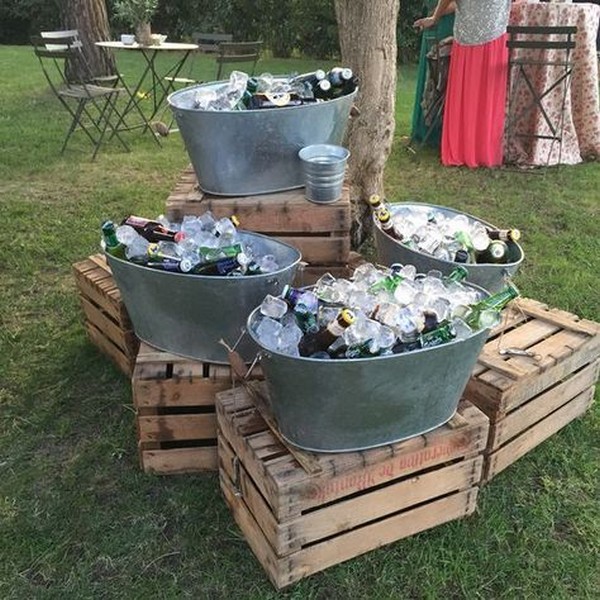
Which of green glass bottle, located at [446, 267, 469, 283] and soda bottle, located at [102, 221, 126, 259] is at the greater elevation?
soda bottle, located at [102, 221, 126, 259]

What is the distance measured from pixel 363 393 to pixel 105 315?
1512 mm

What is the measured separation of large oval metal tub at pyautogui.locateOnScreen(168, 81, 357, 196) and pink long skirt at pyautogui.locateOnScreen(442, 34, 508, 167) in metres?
3.18

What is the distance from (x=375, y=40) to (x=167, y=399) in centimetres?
220

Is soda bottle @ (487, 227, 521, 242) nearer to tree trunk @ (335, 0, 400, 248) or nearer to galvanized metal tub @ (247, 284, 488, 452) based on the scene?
galvanized metal tub @ (247, 284, 488, 452)

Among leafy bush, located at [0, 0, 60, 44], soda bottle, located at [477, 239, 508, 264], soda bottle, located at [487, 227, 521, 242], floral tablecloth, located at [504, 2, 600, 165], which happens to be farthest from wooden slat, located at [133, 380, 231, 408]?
leafy bush, located at [0, 0, 60, 44]

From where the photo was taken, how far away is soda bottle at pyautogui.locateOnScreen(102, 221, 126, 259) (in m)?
2.30

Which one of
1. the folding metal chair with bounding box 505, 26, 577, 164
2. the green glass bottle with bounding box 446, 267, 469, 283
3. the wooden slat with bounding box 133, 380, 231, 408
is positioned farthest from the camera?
the folding metal chair with bounding box 505, 26, 577, 164

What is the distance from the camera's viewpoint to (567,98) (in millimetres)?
5629

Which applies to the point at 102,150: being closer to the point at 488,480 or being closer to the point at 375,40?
the point at 375,40

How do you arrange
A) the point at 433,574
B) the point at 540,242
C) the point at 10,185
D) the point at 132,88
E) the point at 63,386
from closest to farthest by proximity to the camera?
the point at 433,574, the point at 63,386, the point at 540,242, the point at 10,185, the point at 132,88

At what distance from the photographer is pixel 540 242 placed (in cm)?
421

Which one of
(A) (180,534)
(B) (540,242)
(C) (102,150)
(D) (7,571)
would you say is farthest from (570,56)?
(D) (7,571)

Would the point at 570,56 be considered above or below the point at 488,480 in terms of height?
above

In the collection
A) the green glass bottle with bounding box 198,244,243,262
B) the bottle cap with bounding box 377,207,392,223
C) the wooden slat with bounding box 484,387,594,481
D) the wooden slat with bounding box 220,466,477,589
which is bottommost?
the wooden slat with bounding box 484,387,594,481
